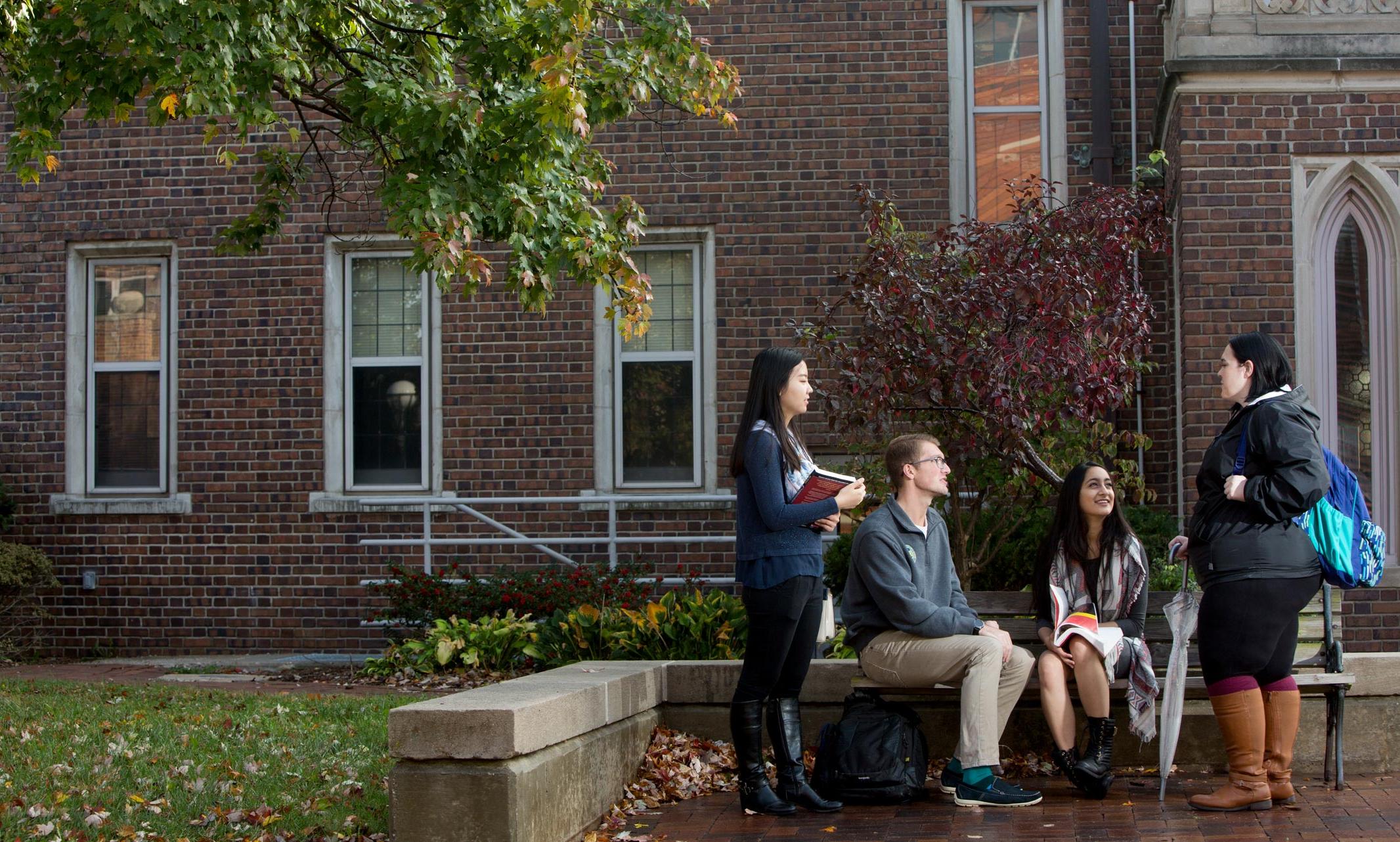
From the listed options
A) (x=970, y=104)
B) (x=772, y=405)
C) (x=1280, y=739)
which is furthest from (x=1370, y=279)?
(x=772, y=405)

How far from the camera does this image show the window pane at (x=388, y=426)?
1232 centimetres

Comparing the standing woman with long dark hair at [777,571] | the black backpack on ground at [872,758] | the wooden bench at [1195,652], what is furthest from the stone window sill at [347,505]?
the standing woman with long dark hair at [777,571]

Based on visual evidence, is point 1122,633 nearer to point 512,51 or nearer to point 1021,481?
point 1021,481

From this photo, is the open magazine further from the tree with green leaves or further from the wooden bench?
the tree with green leaves

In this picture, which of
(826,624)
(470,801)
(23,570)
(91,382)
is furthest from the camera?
(91,382)

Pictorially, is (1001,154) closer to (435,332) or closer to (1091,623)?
(435,332)

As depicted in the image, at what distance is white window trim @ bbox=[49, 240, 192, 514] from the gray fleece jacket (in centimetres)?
→ 800

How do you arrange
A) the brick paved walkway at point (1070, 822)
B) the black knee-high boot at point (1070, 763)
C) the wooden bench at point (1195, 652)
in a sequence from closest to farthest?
the brick paved walkway at point (1070, 822), the black knee-high boot at point (1070, 763), the wooden bench at point (1195, 652)

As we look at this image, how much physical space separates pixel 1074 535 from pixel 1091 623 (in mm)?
414

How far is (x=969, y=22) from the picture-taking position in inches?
469

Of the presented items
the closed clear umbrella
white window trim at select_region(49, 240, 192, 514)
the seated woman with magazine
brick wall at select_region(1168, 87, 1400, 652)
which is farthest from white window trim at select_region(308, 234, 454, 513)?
the closed clear umbrella

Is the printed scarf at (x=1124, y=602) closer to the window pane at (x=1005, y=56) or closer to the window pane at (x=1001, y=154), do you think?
the window pane at (x=1001, y=154)

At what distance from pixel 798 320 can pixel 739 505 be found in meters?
5.99

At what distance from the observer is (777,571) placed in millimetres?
5578
